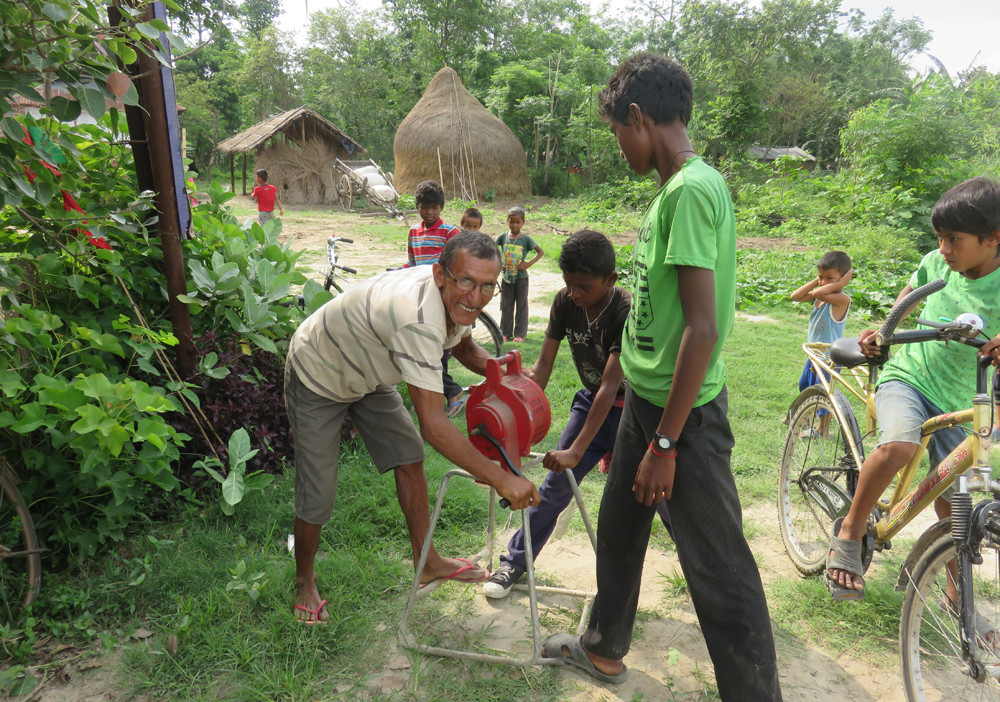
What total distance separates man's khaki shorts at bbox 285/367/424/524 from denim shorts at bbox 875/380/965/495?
1903 mm

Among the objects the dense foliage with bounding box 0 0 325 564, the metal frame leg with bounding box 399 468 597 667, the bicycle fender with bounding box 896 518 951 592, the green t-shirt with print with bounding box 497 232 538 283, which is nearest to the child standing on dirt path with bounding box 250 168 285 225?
the green t-shirt with print with bounding box 497 232 538 283

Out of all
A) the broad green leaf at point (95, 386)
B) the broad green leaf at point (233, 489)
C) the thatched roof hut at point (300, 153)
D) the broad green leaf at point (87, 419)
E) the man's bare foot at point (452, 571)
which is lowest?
the man's bare foot at point (452, 571)

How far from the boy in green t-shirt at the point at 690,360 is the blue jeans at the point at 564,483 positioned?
31.9 inches

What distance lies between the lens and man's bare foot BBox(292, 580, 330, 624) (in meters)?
2.60

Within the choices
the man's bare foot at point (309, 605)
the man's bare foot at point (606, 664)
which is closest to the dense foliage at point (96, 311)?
the man's bare foot at point (309, 605)

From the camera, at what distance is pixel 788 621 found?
2.76 m

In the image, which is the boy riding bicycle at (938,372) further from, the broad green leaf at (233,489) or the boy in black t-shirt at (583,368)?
A: the broad green leaf at (233,489)

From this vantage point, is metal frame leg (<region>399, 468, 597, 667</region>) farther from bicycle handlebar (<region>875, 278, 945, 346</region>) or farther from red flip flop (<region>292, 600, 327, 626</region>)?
bicycle handlebar (<region>875, 278, 945, 346</region>)

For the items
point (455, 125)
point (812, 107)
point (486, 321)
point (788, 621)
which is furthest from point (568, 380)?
point (812, 107)

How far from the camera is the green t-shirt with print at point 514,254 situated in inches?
266

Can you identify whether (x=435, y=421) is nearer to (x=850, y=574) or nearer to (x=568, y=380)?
(x=850, y=574)

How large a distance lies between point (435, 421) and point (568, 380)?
3869 mm

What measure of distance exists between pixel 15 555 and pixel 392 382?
165 centimetres

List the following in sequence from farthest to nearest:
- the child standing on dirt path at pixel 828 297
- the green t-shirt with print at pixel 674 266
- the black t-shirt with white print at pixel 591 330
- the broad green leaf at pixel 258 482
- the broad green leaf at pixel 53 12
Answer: the child standing on dirt path at pixel 828 297 < the broad green leaf at pixel 258 482 < the black t-shirt with white print at pixel 591 330 < the broad green leaf at pixel 53 12 < the green t-shirt with print at pixel 674 266
